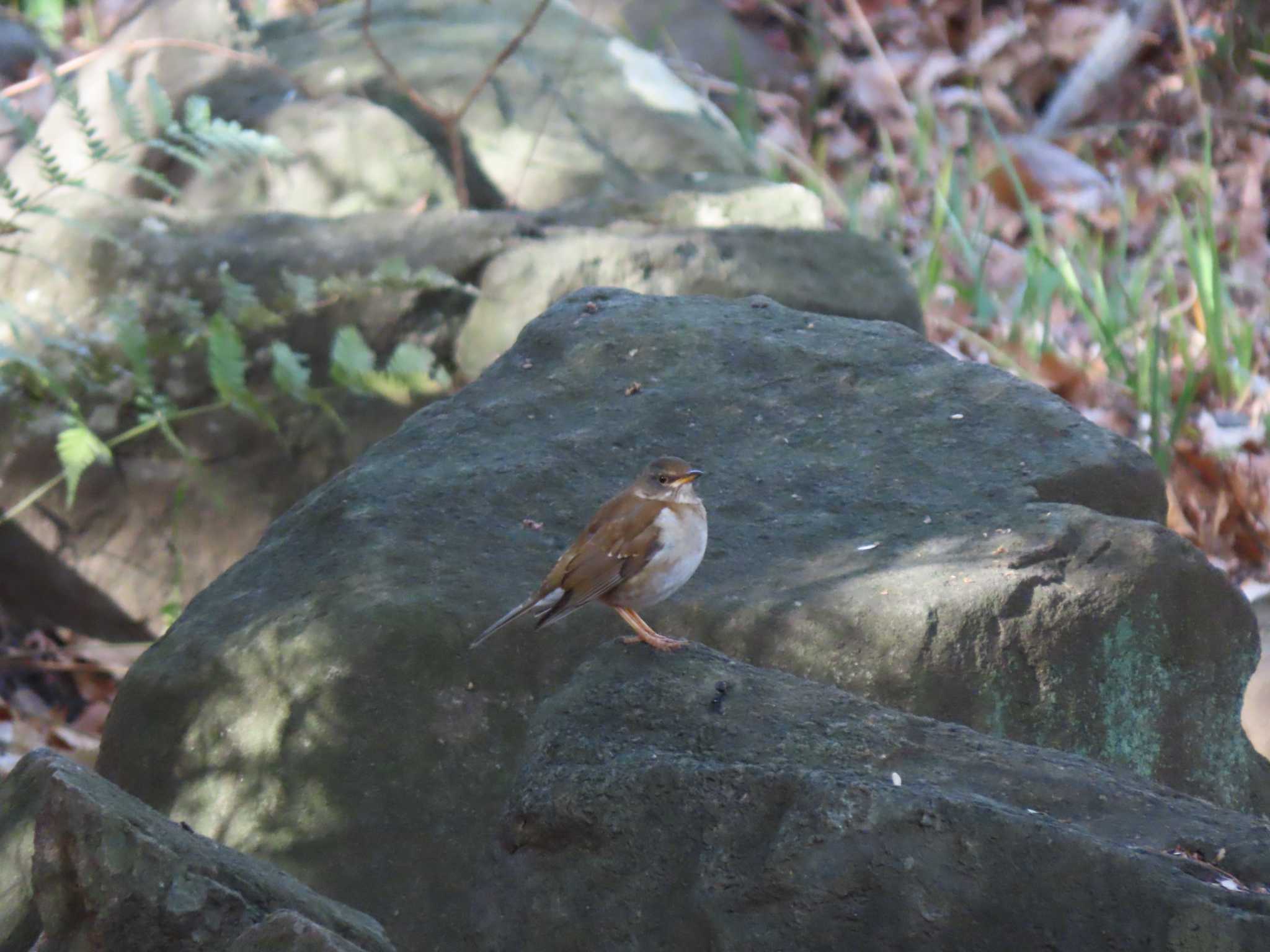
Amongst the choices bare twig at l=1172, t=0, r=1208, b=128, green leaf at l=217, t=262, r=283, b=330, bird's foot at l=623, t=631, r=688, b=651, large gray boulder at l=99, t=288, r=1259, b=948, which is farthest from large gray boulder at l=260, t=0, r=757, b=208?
bird's foot at l=623, t=631, r=688, b=651

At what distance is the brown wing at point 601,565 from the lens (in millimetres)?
3057

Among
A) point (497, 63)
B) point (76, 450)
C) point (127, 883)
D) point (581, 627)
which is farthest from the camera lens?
point (497, 63)

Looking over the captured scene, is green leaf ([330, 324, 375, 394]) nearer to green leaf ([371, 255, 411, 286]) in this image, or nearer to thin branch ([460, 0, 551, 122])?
green leaf ([371, 255, 411, 286])

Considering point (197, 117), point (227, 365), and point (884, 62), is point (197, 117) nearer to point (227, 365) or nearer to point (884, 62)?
point (227, 365)

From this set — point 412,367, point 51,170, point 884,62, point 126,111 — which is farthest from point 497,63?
point 884,62

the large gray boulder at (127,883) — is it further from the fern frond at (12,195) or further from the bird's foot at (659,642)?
the fern frond at (12,195)

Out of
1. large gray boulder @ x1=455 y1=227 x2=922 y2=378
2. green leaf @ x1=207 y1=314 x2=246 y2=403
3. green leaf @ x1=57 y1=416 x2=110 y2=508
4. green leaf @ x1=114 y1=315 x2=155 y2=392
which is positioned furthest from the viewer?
large gray boulder @ x1=455 y1=227 x2=922 y2=378

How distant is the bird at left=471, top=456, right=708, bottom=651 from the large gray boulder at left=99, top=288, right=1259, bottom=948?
0.78ft

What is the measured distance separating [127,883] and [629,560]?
1273 millimetres

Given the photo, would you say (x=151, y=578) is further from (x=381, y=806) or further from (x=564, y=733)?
(x=564, y=733)

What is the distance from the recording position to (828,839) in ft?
6.82

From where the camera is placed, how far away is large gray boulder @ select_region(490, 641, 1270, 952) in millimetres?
1989

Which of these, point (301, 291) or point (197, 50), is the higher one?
point (197, 50)

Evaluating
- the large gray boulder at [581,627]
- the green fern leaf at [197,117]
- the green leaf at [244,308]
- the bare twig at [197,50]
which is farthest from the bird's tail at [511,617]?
the bare twig at [197,50]
